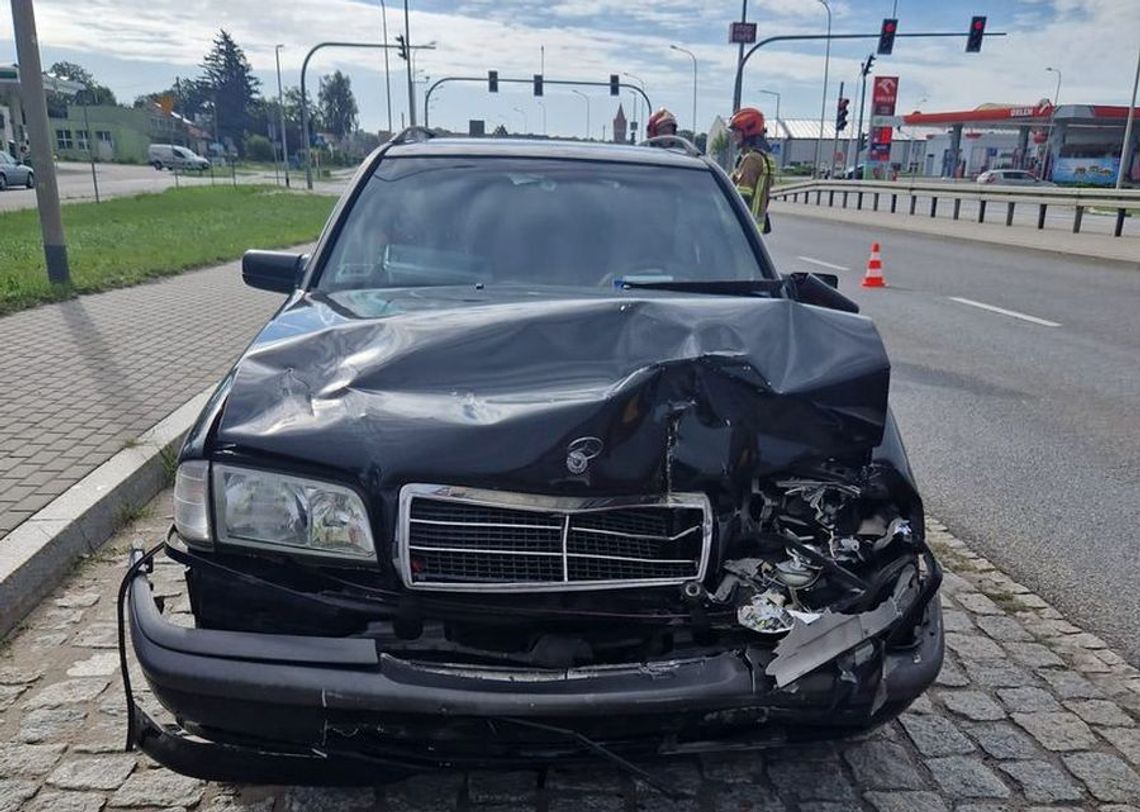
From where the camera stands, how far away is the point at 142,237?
17141 mm

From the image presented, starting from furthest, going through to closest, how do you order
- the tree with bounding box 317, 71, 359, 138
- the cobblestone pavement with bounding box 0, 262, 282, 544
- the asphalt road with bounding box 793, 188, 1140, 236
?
the tree with bounding box 317, 71, 359, 138 < the asphalt road with bounding box 793, 188, 1140, 236 < the cobblestone pavement with bounding box 0, 262, 282, 544

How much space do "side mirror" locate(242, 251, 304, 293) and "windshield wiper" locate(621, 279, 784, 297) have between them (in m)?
1.53

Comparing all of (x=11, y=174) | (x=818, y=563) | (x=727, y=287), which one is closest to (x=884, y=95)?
(x=11, y=174)

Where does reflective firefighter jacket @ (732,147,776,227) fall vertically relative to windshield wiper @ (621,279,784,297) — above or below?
above

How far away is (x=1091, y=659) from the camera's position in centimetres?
340

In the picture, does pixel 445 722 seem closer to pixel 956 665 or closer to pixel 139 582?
pixel 139 582

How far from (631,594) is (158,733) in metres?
1.20

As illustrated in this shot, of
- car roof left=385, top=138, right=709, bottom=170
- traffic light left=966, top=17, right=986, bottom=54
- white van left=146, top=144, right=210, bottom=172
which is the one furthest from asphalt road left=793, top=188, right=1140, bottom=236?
white van left=146, top=144, right=210, bottom=172

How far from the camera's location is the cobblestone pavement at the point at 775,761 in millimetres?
2576

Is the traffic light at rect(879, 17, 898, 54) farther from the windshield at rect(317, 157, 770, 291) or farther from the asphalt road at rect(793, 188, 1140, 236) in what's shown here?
the windshield at rect(317, 157, 770, 291)

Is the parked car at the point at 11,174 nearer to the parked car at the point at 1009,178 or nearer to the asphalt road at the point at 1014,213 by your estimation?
the asphalt road at the point at 1014,213

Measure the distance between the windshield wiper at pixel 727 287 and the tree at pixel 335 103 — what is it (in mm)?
148110

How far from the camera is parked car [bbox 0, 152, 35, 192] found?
1613 inches

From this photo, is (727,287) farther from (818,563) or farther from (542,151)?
(818,563)
